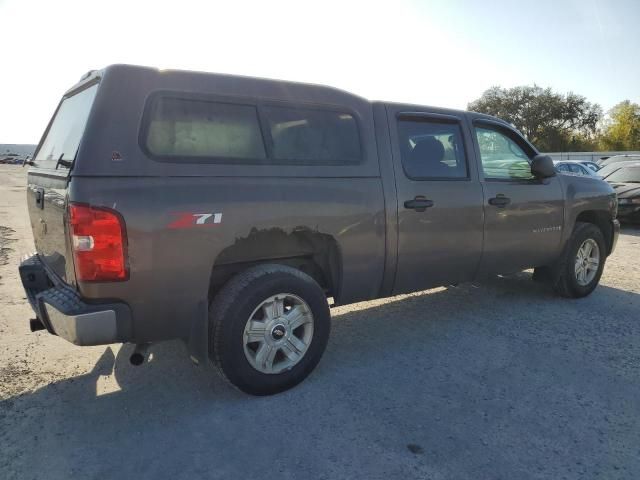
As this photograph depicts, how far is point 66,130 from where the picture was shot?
356 centimetres

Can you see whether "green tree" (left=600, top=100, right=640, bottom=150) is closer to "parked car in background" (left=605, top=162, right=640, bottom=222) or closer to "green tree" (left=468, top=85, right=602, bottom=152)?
"green tree" (left=468, top=85, right=602, bottom=152)

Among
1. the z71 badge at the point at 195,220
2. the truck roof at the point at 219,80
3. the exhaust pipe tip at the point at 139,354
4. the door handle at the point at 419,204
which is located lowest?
the exhaust pipe tip at the point at 139,354

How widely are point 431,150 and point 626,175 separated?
10.9m

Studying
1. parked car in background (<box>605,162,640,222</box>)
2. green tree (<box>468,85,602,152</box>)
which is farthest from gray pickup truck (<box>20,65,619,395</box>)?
green tree (<box>468,85,602,152</box>)

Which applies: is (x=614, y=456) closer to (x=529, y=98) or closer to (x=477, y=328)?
(x=477, y=328)

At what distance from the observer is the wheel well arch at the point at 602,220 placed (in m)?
5.77

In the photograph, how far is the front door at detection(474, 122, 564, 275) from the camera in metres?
4.62

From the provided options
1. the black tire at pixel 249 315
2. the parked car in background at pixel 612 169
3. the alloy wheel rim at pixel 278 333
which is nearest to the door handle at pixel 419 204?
the black tire at pixel 249 315

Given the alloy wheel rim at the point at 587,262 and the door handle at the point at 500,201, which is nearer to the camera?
the door handle at the point at 500,201

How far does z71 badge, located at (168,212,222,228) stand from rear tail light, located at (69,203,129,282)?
30 centimetres

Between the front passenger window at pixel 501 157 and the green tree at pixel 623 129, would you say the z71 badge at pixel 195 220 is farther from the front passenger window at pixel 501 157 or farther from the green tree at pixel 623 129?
the green tree at pixel 623 129

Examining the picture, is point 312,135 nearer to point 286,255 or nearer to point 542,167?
point 286,255

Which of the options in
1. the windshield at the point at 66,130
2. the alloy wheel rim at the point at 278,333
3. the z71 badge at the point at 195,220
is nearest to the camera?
the z71 badge at the point at 195,220

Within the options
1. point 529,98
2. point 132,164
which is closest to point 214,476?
point 132,164
